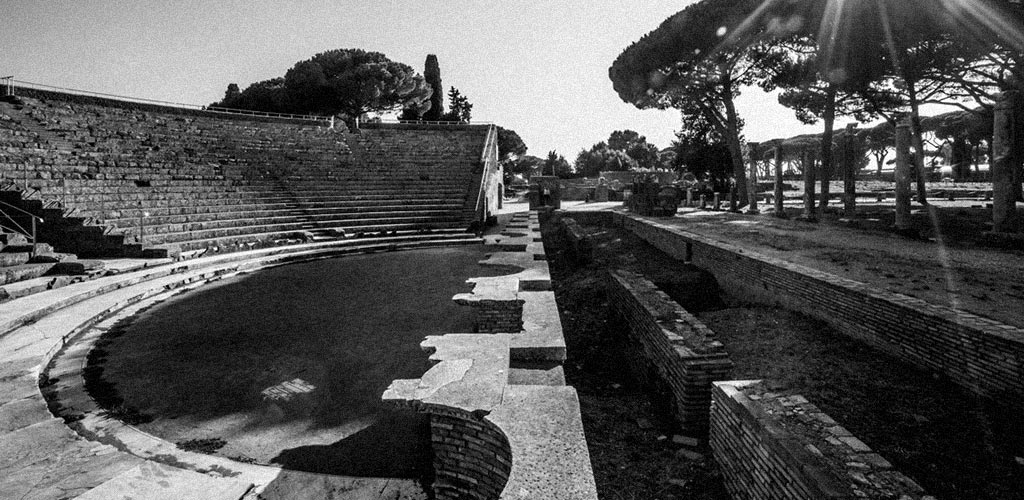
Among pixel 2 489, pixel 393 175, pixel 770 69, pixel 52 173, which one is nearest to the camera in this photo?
pixel 2 489

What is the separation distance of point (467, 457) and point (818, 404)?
118 inches

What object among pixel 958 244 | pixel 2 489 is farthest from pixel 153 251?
pixel 958 244

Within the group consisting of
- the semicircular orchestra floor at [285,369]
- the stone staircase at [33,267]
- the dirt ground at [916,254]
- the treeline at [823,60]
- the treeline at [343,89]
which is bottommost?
the semicircular orchestra floor at [285,369]

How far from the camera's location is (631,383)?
201 inches

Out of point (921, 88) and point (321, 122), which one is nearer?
point (921, 88)

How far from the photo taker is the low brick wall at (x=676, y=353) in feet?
12.9

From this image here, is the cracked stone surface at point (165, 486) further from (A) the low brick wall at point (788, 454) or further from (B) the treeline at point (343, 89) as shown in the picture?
(B) the treeline at point (343, 89)

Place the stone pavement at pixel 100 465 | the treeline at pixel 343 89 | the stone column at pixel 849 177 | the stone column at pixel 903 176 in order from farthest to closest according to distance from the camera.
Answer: the treeline at pixel 343 89 < the stone column at pixel 849 177 < the stone column at pixel 903 176 < the stone pavement at pixel 100 465

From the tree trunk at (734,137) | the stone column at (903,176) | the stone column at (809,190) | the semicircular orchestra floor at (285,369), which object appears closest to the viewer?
the semicircular orchestra floor at (285,369)

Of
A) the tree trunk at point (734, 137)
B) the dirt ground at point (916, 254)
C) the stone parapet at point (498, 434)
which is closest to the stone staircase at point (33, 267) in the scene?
the stone parapet at point (498, 434)

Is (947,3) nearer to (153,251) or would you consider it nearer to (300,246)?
(300,246)

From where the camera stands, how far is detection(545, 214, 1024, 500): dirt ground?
3098 mm

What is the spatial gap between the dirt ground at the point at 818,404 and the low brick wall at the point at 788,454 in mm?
268

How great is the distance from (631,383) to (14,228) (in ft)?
42.0
